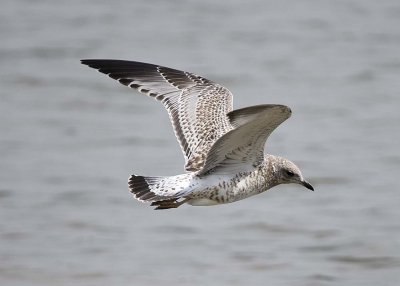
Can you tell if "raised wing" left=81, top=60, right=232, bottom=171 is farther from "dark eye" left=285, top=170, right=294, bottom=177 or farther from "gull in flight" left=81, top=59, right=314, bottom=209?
"dark eye" left=285, top=170, right=294, bottom=177

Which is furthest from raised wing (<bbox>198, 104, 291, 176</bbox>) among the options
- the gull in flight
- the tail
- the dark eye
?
the dark eye

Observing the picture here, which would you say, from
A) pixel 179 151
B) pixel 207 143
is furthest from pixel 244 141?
pixel 179 151

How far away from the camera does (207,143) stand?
27.0 ft

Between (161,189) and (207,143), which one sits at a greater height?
(207,143)

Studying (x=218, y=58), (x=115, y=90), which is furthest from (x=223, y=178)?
(x=218, y=58)

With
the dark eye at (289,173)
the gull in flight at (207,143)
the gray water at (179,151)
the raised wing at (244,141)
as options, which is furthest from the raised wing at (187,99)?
the gray water at (179,151)

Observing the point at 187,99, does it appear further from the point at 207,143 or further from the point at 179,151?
the point at 179,151

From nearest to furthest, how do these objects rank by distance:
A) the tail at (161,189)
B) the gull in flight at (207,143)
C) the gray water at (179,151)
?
the gull in flight at (207,143), the tail at (161,189), the gray water at (179,151)

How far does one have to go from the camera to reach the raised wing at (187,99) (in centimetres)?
829

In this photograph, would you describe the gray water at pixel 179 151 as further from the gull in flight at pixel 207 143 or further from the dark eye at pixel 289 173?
the gull in flight at pixel 207 143

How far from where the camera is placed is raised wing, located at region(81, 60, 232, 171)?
326 inches

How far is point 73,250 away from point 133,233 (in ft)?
2.23

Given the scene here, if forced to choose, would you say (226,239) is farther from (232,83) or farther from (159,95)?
(232,83)

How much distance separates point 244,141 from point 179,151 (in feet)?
15.1
